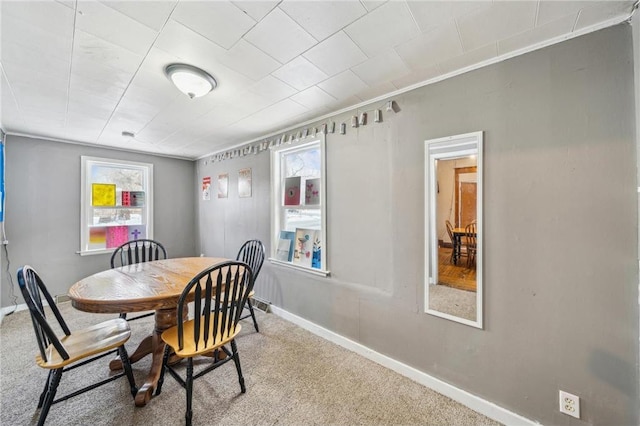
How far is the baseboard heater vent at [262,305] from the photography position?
307 centimetres

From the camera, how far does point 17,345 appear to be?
2314 mm

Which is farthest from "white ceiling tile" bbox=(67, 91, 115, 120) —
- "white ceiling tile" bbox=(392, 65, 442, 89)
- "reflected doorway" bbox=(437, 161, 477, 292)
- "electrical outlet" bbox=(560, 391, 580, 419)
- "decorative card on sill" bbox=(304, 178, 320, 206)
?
"electrical outlet" bbox=(560, 391, 580, 419)

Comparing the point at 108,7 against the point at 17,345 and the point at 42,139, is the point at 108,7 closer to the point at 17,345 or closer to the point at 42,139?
the point at 17,345

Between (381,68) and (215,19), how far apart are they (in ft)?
3.36

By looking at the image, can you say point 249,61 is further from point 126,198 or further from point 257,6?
point 126,198

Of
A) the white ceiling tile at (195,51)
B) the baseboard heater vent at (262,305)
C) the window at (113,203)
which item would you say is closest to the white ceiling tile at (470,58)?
the white ceiling tile at (195,51)

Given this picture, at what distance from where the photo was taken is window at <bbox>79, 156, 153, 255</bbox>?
3.54 metres

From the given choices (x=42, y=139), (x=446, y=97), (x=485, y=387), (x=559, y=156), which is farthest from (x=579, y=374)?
(x=42, y=139)

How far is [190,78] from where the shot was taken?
1.64 meters

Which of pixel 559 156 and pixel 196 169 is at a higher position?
pixel 196 169

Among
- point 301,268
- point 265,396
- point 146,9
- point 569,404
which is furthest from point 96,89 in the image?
point 569,404

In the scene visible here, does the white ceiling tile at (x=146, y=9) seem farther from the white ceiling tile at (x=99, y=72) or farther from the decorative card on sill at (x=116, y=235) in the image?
the decorative card on sill at (x=116, y=235)

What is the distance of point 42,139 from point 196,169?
1912mm

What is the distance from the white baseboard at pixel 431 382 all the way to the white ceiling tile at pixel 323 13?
91.7 inches
